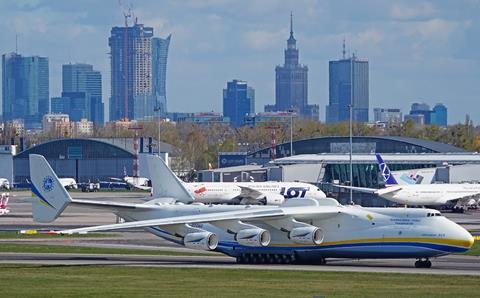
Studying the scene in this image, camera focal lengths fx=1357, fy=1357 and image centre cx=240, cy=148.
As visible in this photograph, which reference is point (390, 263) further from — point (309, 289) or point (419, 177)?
point (419, 177)

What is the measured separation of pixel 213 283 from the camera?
4841 cm

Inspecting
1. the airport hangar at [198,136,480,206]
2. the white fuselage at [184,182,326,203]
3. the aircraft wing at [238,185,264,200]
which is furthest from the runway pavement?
the airport hangar at [198,136,480,206]

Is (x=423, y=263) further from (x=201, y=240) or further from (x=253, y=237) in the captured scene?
(x=201, y=240)

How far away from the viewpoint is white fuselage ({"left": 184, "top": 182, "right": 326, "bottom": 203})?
119938mm

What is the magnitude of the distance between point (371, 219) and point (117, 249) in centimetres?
1536

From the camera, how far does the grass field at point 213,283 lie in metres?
44.8

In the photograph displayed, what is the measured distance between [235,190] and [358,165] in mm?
18116

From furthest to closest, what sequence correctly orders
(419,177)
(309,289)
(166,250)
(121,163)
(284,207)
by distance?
(121,163) → (419,177) → (166,250) → (284,207) → (309,289)

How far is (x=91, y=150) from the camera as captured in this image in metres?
188

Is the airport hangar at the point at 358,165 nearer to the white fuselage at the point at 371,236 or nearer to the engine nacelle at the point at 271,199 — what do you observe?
the engine nacelle at the point at 271,199

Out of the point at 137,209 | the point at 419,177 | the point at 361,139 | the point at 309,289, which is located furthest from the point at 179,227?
the point at 361,139

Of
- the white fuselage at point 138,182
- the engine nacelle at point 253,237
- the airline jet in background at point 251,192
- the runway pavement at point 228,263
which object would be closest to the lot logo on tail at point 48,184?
the runway pavement at point 228,263

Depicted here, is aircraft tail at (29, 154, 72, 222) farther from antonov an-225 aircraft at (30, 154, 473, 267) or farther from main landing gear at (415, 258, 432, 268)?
main landing gear at (415, 258, 432, 268)

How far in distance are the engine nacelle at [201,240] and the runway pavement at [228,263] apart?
0.81 m
